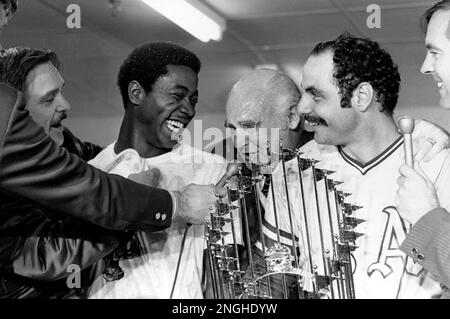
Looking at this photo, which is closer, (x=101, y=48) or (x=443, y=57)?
(x=443, y=57)

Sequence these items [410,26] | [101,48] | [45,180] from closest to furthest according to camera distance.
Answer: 1. [45,180]
2. [410,26]
3. [101,48]

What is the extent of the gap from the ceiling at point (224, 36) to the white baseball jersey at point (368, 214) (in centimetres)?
13

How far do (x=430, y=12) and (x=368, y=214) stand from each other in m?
0.37

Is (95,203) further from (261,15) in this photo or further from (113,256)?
(261,15)

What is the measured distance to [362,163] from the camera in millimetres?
1615

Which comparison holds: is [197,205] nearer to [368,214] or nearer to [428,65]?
[368,214]

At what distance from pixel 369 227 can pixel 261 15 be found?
45 centimetres

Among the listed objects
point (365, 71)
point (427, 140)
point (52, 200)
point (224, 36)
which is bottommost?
point (52, 200)

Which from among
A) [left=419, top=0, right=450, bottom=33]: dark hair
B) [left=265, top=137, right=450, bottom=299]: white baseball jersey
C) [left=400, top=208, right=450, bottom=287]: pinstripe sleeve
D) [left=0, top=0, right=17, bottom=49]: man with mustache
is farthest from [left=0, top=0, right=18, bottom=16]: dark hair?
[left=400, top=208, right=450, bottom=287]: pinstripe sleeve

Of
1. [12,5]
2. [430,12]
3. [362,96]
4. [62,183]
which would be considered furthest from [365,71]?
[12,5]

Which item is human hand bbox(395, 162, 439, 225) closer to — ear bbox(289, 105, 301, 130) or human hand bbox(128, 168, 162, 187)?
ear bbox(289, 105, 301, 130)

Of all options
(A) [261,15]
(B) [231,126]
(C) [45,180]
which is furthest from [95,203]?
(A) [261,15]

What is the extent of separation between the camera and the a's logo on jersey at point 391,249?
1567 millimetres

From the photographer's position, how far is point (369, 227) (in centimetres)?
159
